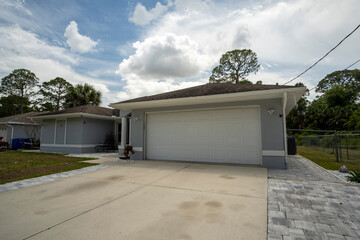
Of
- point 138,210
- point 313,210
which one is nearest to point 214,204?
point 138,210

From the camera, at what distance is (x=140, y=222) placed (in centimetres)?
255

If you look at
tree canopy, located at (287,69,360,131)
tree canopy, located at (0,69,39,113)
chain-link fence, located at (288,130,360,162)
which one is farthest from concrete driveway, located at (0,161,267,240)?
tree canopy, located at (0,69,39,113)

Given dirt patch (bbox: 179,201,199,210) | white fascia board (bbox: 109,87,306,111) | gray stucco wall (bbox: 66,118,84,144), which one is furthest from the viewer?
gray stucco wall (bbox: 66,118,84,144)

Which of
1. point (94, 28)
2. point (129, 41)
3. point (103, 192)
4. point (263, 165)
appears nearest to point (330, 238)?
point (103, 192)

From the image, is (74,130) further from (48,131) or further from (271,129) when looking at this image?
(271,129)

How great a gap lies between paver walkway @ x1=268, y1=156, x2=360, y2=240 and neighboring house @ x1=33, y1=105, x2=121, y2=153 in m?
12.2

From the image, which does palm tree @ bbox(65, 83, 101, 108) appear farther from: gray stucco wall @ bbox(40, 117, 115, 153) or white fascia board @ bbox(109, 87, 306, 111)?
white fascia board @ bbox(109, 87, 306, 111)

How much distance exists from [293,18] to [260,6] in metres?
1.56

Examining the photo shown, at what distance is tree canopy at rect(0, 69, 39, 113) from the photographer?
2795 centimetres

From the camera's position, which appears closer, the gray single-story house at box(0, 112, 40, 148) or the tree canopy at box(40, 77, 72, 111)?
the gray single-story house at box(0, 112, 40, 148)

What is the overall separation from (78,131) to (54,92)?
22.7 m

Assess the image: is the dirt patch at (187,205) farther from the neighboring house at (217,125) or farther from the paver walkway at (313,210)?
the neighboring house at (217,125)

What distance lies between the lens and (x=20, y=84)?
94.2ft

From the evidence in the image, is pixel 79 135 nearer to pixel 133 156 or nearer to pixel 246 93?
pixel 133 156
